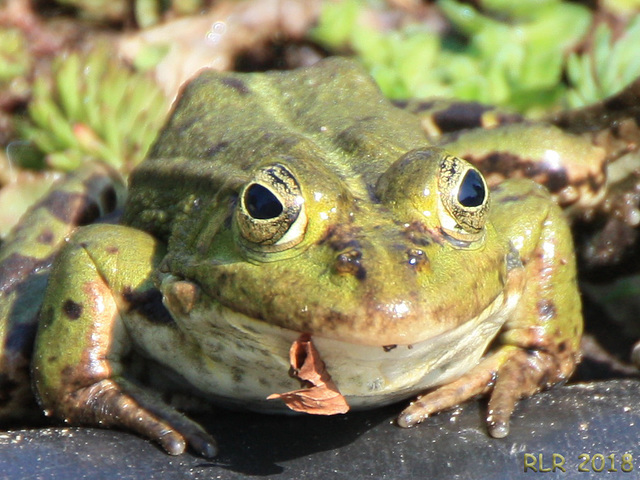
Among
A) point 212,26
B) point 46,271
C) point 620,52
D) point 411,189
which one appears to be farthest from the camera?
point 212,26

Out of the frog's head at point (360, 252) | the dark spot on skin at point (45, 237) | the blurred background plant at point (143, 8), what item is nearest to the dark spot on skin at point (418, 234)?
the frog's head at point (360, 252)

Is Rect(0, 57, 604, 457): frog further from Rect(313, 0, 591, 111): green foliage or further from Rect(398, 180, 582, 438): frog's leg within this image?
Rect(313, 0, 591, 111): green foliage

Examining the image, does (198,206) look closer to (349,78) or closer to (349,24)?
(349,78)

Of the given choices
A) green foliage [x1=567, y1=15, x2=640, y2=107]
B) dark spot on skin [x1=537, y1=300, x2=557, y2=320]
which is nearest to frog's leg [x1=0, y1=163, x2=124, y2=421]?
dark spot on skin [x1=537, y1=300, x2=557, y2=320]

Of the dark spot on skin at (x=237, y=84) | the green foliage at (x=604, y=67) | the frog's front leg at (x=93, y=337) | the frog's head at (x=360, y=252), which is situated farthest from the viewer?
the green foliage at (x=604, y=67)

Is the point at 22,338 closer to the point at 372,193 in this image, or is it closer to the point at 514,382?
the point at 372,193

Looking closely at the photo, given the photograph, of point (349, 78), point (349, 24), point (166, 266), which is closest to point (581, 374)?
point (349, 78)

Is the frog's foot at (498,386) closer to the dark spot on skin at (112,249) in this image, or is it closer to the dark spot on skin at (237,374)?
the dark spot on skin at (237,374)
